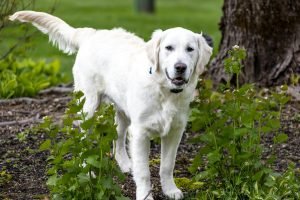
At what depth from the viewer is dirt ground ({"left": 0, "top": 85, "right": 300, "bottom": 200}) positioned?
18.1 ft

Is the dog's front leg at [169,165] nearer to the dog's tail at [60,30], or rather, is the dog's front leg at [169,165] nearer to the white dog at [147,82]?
the white dog at [147,82]

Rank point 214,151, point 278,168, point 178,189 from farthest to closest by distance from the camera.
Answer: point 278,168 < point 178,189 < point 214,151

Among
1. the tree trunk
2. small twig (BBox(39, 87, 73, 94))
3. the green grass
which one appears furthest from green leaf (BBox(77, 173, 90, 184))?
the green grass

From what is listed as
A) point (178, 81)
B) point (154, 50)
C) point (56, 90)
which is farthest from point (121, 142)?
point (56, 90)

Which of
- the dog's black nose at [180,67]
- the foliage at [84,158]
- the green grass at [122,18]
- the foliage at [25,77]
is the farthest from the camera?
→ the green grass at [122,18]

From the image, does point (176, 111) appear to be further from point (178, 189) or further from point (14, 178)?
point (14, 178)

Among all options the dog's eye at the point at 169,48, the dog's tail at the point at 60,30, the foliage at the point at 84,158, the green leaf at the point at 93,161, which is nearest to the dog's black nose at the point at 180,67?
the dog's eye at the point at 169,48

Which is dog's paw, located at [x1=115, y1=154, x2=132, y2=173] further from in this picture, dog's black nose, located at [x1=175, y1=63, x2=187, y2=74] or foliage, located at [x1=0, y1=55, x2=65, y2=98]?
foliage, located at [x1=0, y1=55, x2=65, y2=98]

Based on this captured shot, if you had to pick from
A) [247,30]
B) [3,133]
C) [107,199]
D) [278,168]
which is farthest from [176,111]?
[247,30]

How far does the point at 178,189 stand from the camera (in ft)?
17.8

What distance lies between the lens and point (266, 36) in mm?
7730

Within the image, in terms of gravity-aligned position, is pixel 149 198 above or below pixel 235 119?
below

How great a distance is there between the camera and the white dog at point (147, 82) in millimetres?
5004

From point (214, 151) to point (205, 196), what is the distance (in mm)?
304
